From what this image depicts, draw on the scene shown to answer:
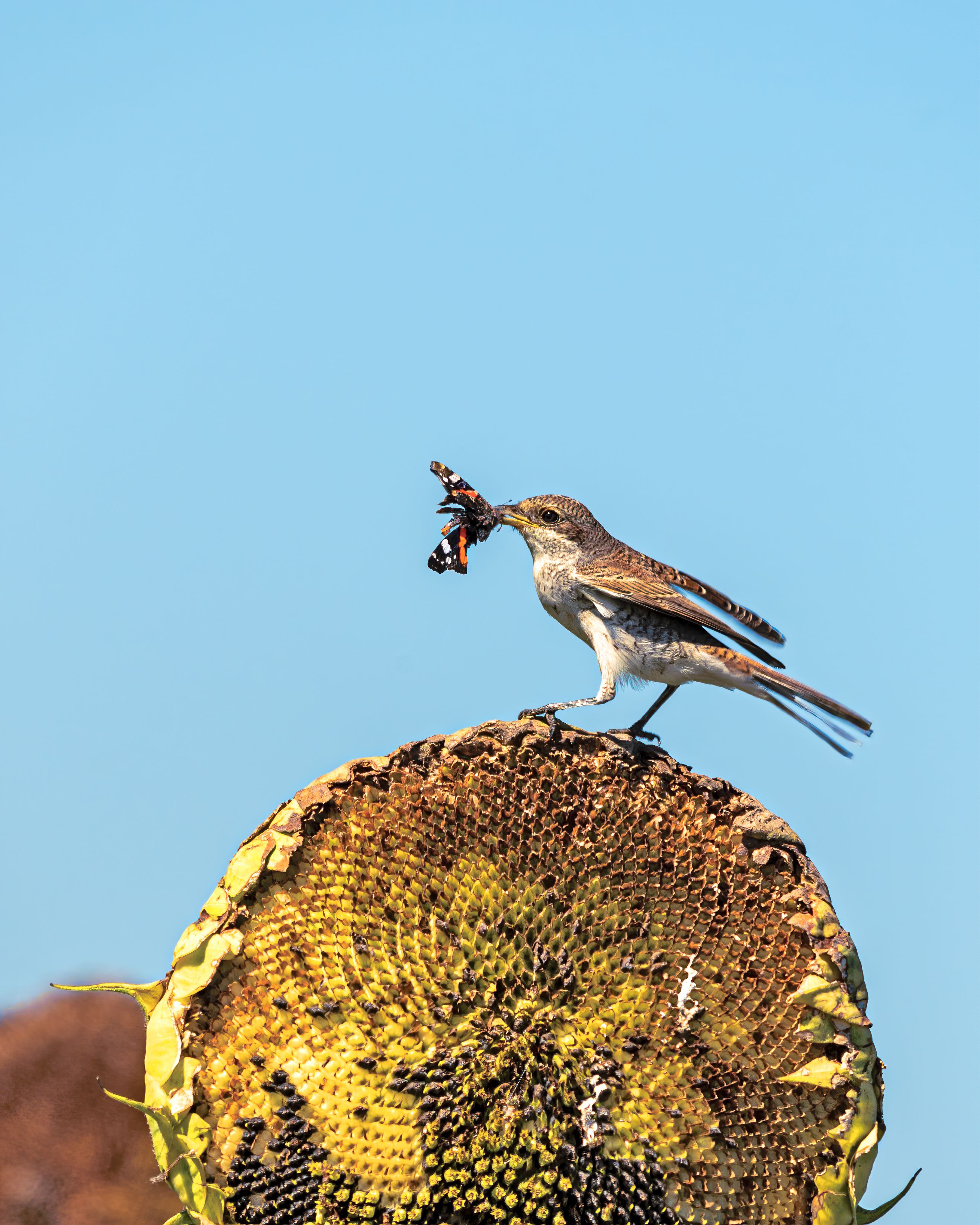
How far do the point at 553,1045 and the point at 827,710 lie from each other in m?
2.43

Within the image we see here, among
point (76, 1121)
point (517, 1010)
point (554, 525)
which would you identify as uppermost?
point (554, 525)

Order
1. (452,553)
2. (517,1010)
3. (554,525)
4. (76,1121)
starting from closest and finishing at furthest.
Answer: (517,1010)
(76,1121)
(452,553)
(554,525)

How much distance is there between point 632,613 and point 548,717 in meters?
1.63

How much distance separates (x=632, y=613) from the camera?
8.49 m

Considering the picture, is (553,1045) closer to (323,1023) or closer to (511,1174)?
(511,1174)

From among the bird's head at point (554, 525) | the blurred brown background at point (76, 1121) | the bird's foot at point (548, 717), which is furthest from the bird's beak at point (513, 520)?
the blurred brown background at point (76, 1121)

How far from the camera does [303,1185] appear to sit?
6.26 metres

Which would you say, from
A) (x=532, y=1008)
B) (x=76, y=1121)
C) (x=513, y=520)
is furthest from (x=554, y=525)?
(x=76, y=1121)

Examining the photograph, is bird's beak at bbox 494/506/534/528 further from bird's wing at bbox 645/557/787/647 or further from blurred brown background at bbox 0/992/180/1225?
blurred brown background at bbox 0/992/180/1225

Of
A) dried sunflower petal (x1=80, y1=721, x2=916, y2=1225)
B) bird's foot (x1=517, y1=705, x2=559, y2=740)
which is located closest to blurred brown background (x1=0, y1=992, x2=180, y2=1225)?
dried sunflower petal (x1=80, y1=721, x2=916, y2=1225)

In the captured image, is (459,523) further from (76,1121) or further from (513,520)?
(76,1121)

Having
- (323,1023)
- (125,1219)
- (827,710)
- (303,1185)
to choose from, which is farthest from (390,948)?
(827,710)

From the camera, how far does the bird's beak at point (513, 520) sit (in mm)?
8742

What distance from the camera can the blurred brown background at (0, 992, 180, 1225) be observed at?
660 centimetres
